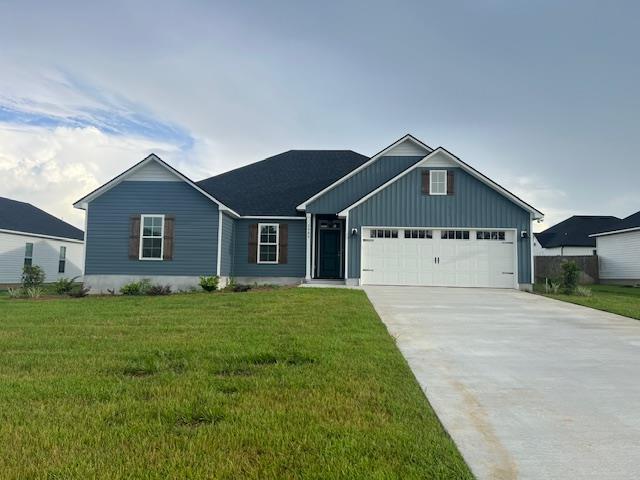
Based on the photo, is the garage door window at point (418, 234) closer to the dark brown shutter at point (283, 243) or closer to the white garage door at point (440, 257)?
the white garage door at point (440, 257)

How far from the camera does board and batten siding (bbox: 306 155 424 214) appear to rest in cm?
1825

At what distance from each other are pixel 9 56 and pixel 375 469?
13688mm

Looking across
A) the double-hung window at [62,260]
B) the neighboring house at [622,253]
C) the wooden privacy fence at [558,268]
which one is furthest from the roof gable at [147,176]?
the neighboring house at [622,253]

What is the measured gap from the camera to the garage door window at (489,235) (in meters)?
17.5

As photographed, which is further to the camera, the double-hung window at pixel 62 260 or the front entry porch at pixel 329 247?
the double-hung window at pixel 62 260

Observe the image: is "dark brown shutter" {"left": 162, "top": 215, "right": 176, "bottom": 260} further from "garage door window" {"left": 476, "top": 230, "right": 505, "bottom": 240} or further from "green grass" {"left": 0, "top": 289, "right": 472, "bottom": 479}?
"garage door window" {"left": 476, "top": 230, "right": 505, "bottom": 240}

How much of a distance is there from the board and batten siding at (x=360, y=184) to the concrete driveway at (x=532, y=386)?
8.48m

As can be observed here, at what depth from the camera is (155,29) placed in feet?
38.9

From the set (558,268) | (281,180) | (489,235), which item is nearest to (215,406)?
(489,235)

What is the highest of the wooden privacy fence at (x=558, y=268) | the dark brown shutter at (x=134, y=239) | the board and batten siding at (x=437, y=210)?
the board and batten siding at (x=437, y=210)

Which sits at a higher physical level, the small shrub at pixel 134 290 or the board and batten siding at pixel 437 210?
the board and batten siding at pixel 437 210

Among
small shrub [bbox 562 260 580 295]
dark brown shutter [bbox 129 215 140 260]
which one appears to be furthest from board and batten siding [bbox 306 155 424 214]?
small shrub [bbox 562 260 580 295]

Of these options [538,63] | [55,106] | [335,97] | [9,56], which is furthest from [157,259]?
[538,63]

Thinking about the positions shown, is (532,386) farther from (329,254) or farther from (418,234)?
(329,254)
